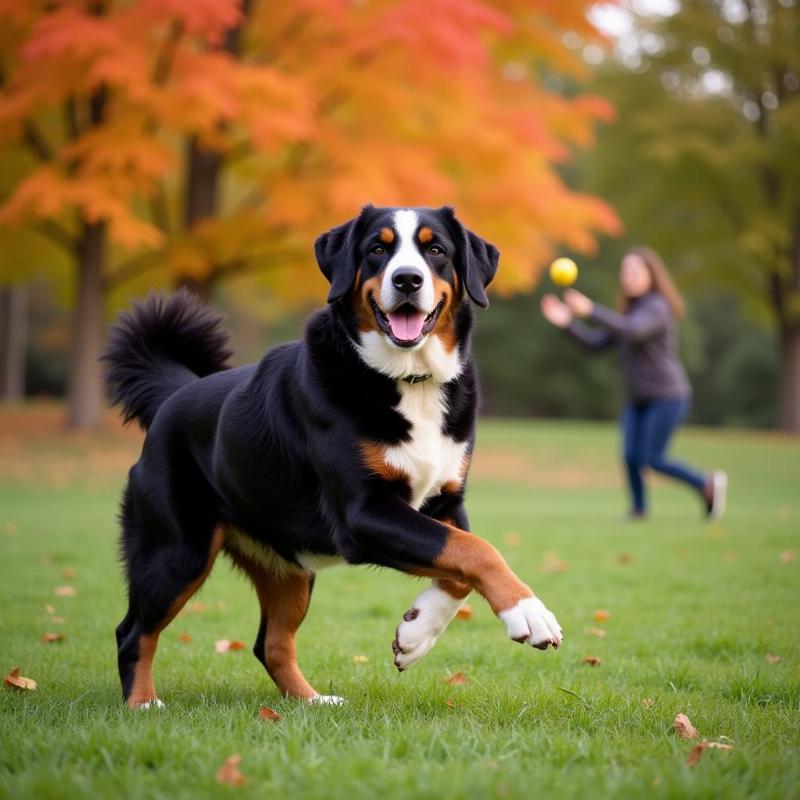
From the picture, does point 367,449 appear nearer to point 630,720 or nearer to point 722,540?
point 630,720

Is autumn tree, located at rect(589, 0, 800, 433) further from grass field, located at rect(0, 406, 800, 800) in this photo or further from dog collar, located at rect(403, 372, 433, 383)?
dog collar, located at rect(403, 372, 433, 383)

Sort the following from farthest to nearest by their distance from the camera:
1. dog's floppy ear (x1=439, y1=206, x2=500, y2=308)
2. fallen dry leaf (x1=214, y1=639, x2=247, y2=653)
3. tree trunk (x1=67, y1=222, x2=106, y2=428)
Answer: tree trunk (x1=67, y1=222, x2=106, y2=428) → fallen dry leaf (x1=214, y1=639, x2=247, y2=653) → dog's floppy ear (x1=439, y1=206, x2=500, y2=308)

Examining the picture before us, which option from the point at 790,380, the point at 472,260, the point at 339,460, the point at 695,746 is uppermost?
the point at 472,260

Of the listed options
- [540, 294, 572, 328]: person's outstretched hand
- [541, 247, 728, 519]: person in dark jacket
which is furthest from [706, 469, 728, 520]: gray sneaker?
[540, 294, 572, 328]: person's outstretched hand

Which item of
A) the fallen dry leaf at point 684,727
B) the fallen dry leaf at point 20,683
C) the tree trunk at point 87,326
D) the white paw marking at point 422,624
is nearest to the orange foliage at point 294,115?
the tree trunk at point 87,326

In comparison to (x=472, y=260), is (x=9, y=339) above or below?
below

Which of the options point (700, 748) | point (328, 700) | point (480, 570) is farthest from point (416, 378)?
point (700, 748)

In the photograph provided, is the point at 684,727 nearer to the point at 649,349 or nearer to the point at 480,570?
the point at 480,570

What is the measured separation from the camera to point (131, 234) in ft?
44.9

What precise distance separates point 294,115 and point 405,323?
10812mm

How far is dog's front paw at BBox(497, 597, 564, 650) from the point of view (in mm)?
3195

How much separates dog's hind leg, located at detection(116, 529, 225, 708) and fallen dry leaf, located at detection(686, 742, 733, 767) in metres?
1.93

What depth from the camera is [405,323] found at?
374 cm

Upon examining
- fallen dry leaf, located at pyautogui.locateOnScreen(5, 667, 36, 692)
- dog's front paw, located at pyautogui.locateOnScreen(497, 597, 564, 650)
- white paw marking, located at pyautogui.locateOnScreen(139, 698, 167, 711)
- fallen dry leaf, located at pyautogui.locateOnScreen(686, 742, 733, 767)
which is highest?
dog's front paw, located at pyautogui.locateOnScreen(497, 597, 564, 650)
